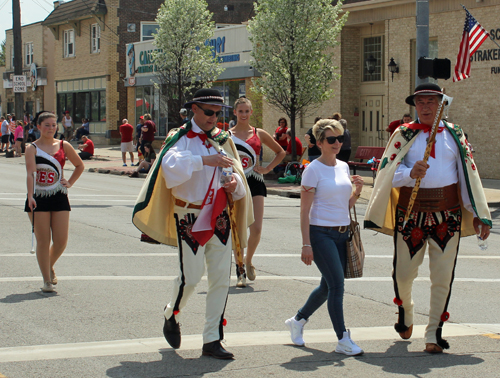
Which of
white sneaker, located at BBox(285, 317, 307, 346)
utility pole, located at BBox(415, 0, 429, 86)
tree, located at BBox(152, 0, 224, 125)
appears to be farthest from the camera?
tree, located at BBox(152, 0, 224, 125)

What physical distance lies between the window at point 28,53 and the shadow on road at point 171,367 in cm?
5206

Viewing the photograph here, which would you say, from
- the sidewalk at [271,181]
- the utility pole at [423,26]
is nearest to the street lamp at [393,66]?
the sidewalk at [271,181]

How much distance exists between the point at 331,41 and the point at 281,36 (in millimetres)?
1631

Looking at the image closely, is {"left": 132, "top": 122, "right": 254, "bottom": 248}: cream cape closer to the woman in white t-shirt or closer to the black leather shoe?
the woman in white t-shirt

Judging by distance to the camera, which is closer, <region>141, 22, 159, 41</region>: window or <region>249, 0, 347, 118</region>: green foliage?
<region>249, 0, 347, 118</region>: green foliage

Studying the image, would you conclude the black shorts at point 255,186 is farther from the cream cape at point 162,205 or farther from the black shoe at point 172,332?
the black shoe at point 172,332

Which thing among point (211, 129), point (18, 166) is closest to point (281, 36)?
point (18, 166)

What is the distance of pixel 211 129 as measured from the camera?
17.6 feet

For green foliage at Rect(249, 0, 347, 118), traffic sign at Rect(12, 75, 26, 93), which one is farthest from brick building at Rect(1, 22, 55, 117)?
green foliage at Rect(249, 0, 347, 118)

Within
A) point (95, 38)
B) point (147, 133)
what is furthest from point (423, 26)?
point (95, 38)

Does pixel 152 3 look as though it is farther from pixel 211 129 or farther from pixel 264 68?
pixel 211 129

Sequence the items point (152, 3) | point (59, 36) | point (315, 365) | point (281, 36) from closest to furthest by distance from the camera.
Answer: point (315, 365) < point (281, 36) < point (152, 3) < point (59, 36)

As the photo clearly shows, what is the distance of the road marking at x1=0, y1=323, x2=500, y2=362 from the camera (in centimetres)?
520

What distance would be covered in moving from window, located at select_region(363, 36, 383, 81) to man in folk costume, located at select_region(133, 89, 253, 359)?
20.3 metres
